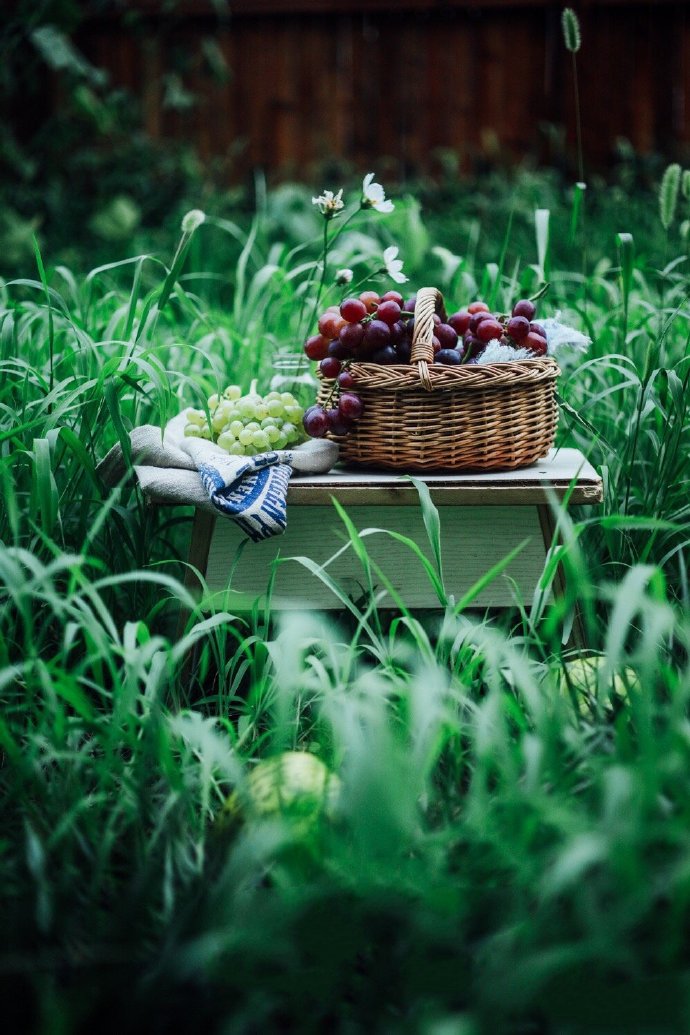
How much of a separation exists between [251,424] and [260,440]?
2.1 inches

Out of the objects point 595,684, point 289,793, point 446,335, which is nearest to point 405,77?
point 446,335

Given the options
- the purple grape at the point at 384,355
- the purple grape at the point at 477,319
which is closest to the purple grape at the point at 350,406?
the purple grape at the point at 384,355

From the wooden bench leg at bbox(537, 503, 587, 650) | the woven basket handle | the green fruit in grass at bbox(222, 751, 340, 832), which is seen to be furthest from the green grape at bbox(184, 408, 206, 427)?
the green fruit in grass at bbox(222, 751, 340, 832)

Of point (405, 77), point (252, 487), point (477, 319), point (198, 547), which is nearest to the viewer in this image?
point (252, 487)

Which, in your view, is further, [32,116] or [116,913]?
[32,116]

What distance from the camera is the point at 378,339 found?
190 centimetres

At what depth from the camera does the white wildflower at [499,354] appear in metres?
1.89

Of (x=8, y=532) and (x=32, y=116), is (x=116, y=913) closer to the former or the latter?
(x=8, y=532)

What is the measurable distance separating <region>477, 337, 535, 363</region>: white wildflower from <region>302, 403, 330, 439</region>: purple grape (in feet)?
1.04

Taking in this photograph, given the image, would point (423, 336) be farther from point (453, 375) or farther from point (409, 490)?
point (409, 490)

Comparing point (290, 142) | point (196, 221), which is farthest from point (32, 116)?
point (196, 221)

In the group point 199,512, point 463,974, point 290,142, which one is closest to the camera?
point 463,974

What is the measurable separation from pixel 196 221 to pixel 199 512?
22.1 inches

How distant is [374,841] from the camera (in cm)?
108
